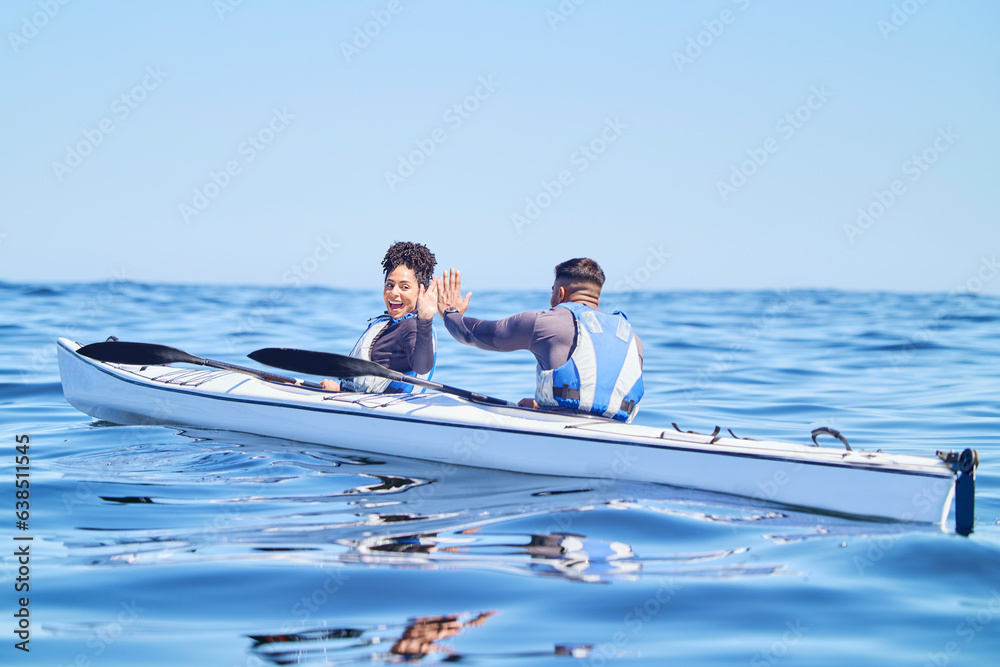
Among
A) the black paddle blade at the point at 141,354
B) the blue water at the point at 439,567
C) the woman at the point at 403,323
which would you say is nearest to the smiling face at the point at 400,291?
the woman at the point at 403,323

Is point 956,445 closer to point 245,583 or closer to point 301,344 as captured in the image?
point 245,583

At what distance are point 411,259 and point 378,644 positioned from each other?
153 inches

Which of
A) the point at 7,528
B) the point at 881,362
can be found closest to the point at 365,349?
the point at 7,528

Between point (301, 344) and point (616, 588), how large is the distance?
1274 cm

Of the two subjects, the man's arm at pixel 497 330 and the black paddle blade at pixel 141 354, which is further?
the black paddle blade at pixel 141 354

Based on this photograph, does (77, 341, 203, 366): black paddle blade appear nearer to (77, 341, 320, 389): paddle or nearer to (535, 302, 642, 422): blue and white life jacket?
(77, 341, 320, 389): paddle

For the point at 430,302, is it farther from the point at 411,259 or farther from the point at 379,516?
the point at 379,516

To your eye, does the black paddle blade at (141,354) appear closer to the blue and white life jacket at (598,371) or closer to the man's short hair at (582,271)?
the blue and white life jacket at (598,371)

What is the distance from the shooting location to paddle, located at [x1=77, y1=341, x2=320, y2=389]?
718 centimetres

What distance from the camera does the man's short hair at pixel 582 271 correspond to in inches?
214

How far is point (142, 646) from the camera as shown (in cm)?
287

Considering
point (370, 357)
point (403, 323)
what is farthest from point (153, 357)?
point (403, 323)

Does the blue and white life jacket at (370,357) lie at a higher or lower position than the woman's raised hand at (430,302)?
lower

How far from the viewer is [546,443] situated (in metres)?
5.28
